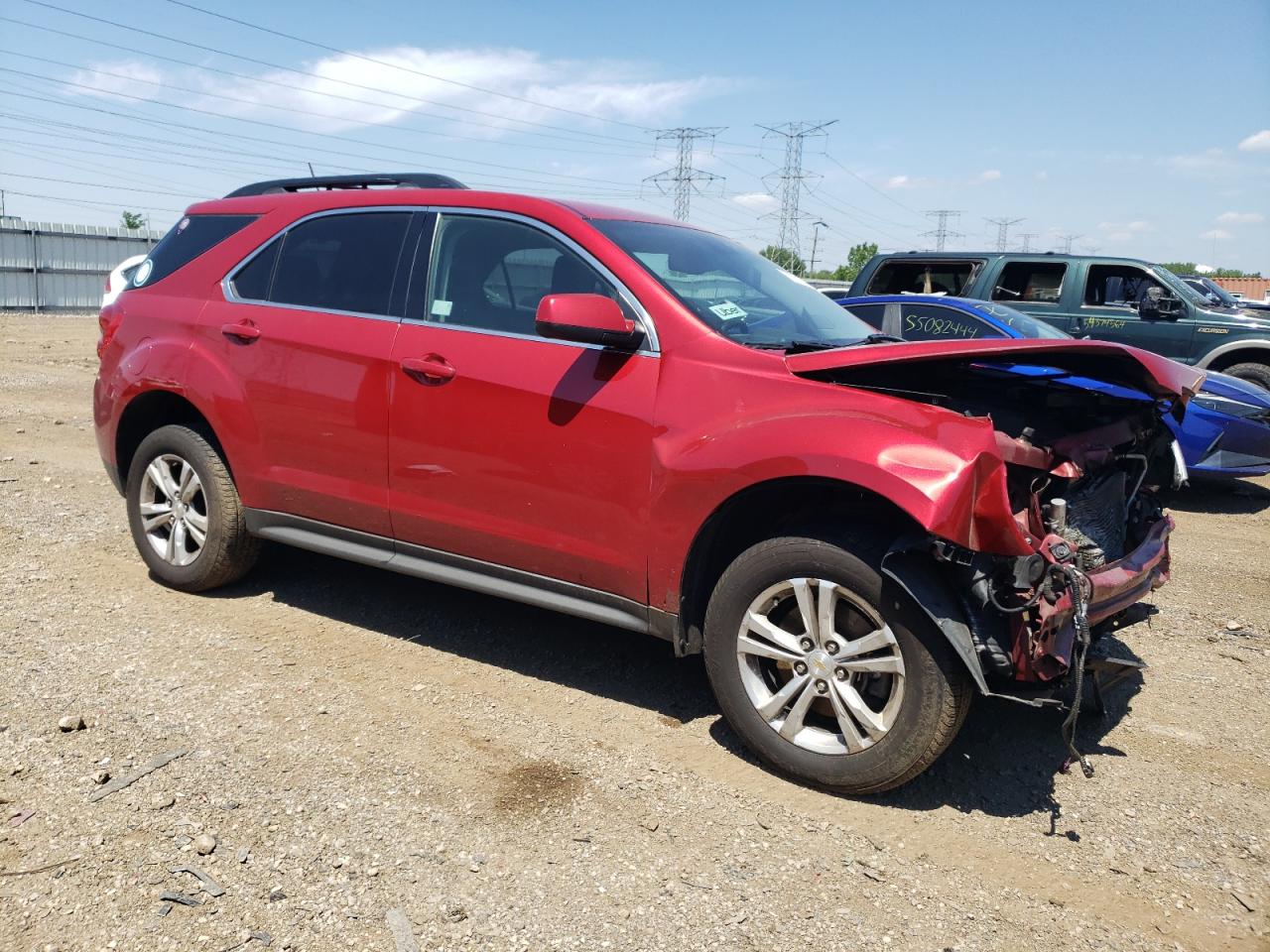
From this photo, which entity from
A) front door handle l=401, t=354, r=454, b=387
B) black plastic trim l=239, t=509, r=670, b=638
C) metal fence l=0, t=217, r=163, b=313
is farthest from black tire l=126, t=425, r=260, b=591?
metal fence l=0, t=217, r=163, b=313

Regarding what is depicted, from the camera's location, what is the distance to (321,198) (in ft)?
15.4

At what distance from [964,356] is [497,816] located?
2.03m

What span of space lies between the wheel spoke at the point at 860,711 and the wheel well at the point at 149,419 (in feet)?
10.4

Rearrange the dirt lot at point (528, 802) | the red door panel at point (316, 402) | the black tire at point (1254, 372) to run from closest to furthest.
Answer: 1. the dirt lot at point (528, 802)
2. the red door panel at point (316, 402)
3. the black tire at point (1254, 372)

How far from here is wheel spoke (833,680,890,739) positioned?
320cm

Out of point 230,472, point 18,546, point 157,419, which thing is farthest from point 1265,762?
point 18,546

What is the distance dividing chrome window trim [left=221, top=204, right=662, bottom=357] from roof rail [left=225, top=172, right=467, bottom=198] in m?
0.30

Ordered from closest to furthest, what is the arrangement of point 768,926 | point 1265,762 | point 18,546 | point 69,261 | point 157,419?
point 768,926, point 1265,762, point 157,419, point 18,546, point 69,261

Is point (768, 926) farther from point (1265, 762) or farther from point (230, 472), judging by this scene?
point (230, 472)

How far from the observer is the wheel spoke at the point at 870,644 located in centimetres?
314

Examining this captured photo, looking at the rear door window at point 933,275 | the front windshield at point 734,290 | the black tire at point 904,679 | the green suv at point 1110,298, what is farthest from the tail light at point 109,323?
the rear door window at point 933,275

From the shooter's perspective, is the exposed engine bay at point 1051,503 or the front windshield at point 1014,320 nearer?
the exposed engine bay at point 1051,503

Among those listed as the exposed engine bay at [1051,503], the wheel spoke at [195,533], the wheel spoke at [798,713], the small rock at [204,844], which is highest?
the exposed engine bay at [1051,503]

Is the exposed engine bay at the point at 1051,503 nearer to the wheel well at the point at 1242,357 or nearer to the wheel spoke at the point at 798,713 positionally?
the wheel spoke at the point at 798,713
